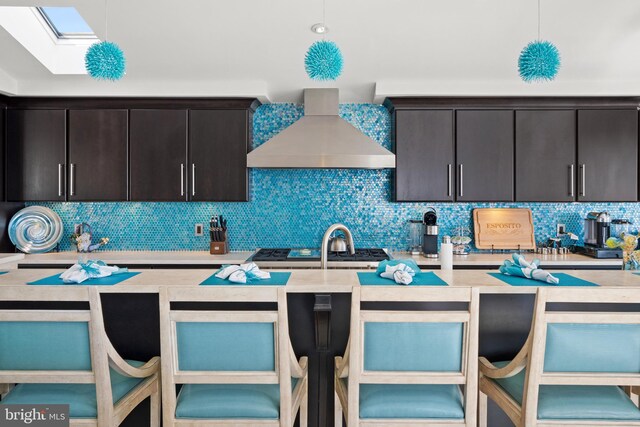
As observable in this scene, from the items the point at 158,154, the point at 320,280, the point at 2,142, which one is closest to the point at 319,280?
the point at 320,280

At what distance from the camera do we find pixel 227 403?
135cm

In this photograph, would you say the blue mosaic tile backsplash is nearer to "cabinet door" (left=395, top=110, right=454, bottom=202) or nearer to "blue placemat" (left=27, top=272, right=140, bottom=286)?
"cabinet door" (left=395, top=110, right=454, bottom=202)

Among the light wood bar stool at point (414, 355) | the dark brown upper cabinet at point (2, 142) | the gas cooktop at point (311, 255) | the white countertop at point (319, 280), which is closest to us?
the light wood bar stool at point (414, 355)

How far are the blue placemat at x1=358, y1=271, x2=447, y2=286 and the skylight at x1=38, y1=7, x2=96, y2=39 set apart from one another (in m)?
2.93

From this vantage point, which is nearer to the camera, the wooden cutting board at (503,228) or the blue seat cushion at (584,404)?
the blue seat cushion at (584,404)

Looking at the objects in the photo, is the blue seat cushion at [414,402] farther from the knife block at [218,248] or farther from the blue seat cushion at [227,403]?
the knife block at [218,248]

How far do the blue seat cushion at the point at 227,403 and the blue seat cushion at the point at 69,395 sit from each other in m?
0.28

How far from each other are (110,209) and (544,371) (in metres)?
3.78

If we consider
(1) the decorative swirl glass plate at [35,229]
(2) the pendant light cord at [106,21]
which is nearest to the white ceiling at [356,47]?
(2) the pendant light cord at [106,21]

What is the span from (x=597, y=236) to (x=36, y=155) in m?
5.05

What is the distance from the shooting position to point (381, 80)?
3398 millimetres

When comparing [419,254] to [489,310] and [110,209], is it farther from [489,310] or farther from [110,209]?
[110,209]

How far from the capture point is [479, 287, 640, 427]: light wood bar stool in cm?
128

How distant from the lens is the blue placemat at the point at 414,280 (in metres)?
1.67
